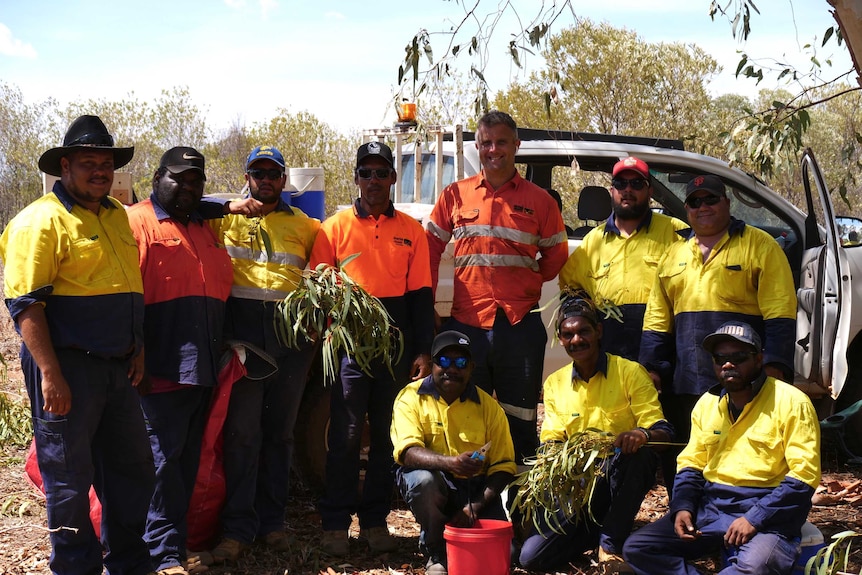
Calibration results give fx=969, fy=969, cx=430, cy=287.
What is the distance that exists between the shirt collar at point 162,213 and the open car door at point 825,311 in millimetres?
→ 3676

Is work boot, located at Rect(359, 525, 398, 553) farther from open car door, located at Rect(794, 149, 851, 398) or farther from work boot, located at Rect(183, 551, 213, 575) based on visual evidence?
open car door, located at Rect(794, 149, 851, 398)

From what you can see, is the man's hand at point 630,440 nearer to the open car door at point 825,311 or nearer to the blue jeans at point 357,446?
the blue jeans at point 357,446

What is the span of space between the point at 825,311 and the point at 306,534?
354cm

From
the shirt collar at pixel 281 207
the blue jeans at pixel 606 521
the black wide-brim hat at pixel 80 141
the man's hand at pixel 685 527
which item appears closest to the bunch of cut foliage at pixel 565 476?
the blue jeans at pixel 606 521

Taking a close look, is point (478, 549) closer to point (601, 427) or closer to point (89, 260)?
point (601, 427)

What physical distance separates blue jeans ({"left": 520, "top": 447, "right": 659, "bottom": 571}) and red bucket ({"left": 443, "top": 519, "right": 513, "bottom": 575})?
44 centimetres

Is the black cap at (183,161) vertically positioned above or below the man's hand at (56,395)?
above

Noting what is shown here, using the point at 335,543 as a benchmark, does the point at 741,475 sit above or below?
above

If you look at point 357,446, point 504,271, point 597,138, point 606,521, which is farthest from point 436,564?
point 597,138

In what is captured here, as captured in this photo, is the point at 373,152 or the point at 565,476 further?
the point at 373,152

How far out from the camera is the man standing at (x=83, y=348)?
416 cm

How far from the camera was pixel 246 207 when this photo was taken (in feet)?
16.2

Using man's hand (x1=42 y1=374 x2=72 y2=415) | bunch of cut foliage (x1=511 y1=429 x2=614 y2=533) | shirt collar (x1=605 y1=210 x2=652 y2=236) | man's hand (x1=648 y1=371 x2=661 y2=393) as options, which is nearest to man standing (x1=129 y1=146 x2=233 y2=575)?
man's hand (x1=42 y1=374 x2=72 y2=415)

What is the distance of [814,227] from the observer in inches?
257
